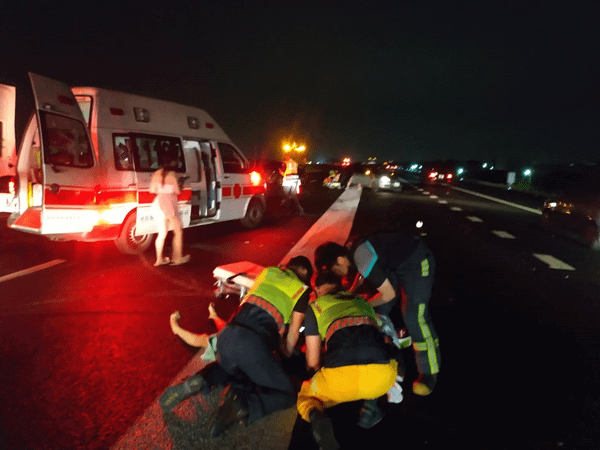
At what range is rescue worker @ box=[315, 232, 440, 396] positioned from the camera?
12.2 feet

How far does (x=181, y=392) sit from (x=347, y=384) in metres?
1.09

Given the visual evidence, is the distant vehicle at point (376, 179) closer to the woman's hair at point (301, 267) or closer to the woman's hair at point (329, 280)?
the woman's hair at point (301, 267)

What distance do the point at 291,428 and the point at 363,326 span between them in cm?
84

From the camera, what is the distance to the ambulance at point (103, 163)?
6633 mm

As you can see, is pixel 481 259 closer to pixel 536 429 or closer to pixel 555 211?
pixel 555 211

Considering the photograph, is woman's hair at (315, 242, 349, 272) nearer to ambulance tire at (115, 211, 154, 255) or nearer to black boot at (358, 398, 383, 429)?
black boot at (358, 398, 383, 429)

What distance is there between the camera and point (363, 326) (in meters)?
3.38

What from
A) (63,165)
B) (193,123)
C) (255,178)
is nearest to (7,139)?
(63,165)

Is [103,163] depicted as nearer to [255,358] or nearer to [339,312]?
[255,358]

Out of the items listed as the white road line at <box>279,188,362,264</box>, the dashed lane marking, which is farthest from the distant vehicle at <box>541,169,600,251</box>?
Answer: the white road line at <box>279,188,362,264</box>

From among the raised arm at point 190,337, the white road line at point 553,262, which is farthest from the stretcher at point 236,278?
the white road line at point 553,262

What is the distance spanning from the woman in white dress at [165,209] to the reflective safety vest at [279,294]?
4083 mm

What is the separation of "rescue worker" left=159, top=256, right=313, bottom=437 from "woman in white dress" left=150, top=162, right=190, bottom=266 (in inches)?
163

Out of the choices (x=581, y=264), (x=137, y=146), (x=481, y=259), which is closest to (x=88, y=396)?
(x=137, y=146)
